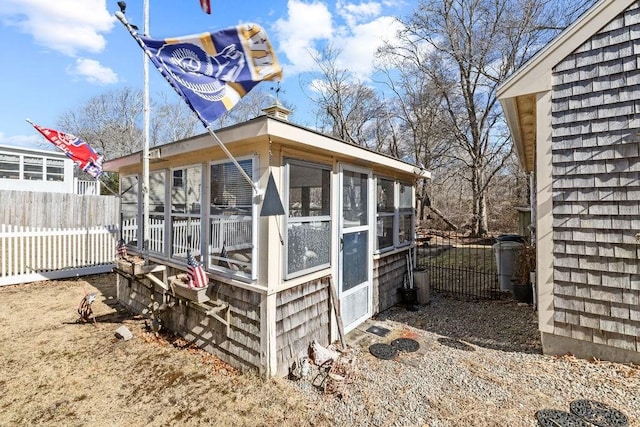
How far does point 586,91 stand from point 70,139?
28.1 ft

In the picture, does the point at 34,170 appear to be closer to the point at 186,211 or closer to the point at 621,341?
the point at 186,211

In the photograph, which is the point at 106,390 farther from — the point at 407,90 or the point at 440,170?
the point at 440,170

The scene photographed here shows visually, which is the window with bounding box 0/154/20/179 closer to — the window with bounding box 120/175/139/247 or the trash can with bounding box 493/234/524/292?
the window with bounding box 120/175/139/247

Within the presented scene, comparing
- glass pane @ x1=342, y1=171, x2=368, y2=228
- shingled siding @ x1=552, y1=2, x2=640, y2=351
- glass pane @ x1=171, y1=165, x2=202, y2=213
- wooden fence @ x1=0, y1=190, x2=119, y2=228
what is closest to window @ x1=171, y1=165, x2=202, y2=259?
glass pane @ x1=171, y1=165, x2=202, y2=213

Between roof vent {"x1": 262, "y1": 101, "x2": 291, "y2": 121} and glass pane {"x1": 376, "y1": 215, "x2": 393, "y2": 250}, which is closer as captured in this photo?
roof vent {"x1": 262, "y1": 101, "x2": 291, "y2": 121}

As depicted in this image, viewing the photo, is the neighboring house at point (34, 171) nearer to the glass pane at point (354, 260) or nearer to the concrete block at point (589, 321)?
the glass pane at point (354, 260)

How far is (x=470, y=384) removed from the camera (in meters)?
3.14

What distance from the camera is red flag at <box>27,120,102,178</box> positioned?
5.96m

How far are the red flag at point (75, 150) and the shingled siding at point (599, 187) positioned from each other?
767 centimetres

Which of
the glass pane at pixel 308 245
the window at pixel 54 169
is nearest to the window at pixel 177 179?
the glass pane at pixel 308 245

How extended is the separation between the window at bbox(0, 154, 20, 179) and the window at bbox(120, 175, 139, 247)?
554 inches

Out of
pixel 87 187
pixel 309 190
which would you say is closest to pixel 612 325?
pixel 309 190

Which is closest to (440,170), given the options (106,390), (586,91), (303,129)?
(586,91)

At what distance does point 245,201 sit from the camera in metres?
3.38
